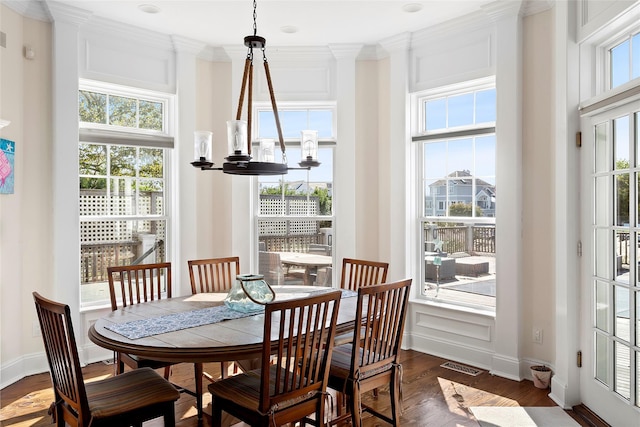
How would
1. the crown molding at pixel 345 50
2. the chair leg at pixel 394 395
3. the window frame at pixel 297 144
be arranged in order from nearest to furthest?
the chair leg at pixel 394 395 → the crown molding at pixel 345 50 → the window frame at pixel 297 144

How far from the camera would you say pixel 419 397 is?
341 cm

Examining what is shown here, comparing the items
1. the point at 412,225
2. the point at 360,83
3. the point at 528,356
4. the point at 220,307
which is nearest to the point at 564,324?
the point at 528,356

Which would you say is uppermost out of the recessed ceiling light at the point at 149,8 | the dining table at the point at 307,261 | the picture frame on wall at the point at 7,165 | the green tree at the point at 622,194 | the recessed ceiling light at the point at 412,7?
the recessed ceiling light at the point at 149,8

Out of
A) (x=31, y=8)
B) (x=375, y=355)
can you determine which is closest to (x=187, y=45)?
(x=31, y=8)

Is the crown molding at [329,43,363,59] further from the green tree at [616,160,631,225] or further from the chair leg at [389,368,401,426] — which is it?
the chair leg at [389,368,401,426]

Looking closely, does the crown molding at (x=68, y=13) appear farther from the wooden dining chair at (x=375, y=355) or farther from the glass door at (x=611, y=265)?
the glass door at (x=611, y=265)

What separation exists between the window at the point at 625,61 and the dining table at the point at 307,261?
118 inches

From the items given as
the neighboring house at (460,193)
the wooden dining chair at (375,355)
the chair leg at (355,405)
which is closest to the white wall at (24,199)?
the wooden dining chair at (375,355)

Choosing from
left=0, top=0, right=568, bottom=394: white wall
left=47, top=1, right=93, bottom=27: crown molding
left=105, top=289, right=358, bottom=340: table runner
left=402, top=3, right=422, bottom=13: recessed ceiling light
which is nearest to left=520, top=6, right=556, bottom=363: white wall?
left=0, top=0, right=568, bottom=394: white wall

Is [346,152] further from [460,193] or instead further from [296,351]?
[296,351]

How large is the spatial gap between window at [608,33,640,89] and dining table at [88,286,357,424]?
7.27ft

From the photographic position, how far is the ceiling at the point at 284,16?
3852 millimetres

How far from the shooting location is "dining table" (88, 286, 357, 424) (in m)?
2.24

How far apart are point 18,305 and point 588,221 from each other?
4.44m
